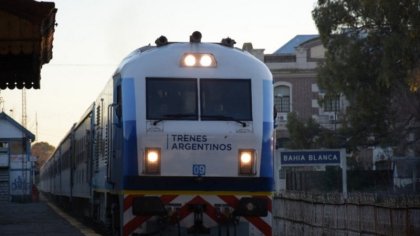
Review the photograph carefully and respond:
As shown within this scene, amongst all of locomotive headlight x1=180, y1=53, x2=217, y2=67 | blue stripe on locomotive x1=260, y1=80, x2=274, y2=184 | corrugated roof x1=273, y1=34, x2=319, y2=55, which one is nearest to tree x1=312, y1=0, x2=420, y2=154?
corrugated roof x1=273, y1=34, x2=319, y2=55

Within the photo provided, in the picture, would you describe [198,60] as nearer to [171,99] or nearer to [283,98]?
[171,99]

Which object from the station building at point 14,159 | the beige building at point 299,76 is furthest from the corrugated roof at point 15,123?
the beige building at point 299,76

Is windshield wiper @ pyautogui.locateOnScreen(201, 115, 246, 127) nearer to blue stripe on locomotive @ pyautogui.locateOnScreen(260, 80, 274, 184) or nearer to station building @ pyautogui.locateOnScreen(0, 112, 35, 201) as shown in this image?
blue stripe on locomotive @ pyautogui.locateOnScreen(260, 80, 274, 184)

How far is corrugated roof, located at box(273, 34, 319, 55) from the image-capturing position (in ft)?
208

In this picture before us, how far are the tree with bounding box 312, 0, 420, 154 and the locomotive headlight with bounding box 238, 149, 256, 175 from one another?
981 inches

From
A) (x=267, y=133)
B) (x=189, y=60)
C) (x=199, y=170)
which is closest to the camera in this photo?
(x=199, y=170)

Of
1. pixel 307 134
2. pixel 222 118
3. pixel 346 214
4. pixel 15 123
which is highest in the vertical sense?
pixel 15 123

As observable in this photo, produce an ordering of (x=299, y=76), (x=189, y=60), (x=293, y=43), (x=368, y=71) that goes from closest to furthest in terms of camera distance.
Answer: (x=189, y=60)
(x=368, y=71)
(x=299, y=76)
(x=293, y=43)

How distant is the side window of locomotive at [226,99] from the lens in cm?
1252

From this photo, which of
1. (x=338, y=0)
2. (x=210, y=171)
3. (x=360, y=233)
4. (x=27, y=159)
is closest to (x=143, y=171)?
(x=210, y=171)

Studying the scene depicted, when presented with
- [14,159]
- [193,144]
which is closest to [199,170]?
[193,144]

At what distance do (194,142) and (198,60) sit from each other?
4.05ft

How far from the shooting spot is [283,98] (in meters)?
57.5

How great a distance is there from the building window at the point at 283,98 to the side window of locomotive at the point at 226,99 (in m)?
44.7
